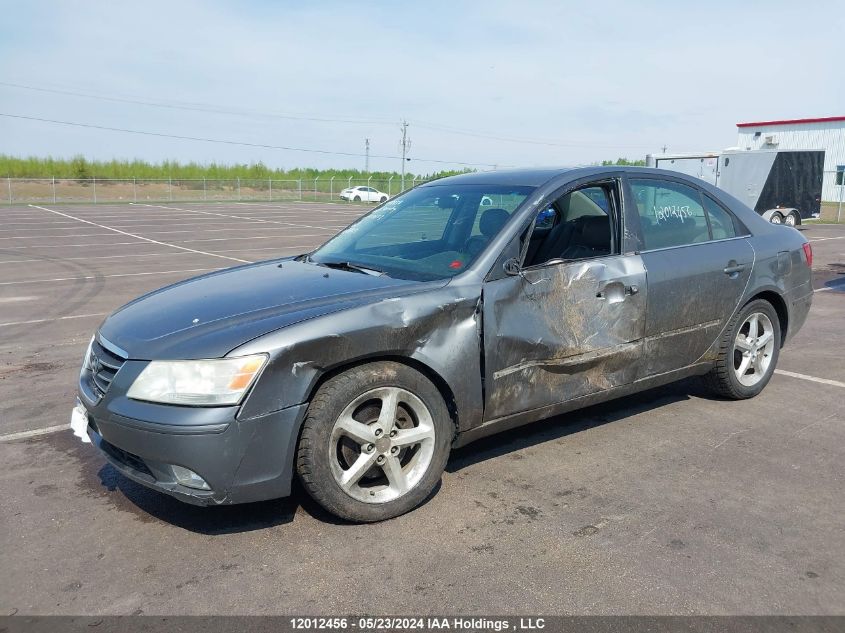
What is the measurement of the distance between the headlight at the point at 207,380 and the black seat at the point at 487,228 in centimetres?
140

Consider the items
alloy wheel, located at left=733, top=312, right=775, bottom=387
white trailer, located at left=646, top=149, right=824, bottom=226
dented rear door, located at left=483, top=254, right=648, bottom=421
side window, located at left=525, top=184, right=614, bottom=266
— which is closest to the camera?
dented rear door, located at left=483, top=254, right=648, bottom=421

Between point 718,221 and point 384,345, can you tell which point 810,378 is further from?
point 384,345

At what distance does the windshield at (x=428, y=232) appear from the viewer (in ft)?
13.4

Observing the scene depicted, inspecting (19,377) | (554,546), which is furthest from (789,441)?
(19,377)

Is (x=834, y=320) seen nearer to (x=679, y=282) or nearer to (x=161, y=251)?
(x=679, y=282)

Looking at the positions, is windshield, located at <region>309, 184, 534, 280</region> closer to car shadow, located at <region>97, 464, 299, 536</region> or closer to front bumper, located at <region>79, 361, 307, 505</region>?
front bumper, located at <region>79, 361, 307, 505</region>

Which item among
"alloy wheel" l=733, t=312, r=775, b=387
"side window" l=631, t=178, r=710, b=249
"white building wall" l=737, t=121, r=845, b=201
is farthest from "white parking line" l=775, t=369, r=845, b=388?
"white building wall" l=737, t=121, r=845, b=201

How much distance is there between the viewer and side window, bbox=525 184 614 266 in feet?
14.5

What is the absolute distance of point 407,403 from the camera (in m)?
3.56

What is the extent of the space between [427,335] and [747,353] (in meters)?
2.86

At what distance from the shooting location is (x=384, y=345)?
3449 millimetres

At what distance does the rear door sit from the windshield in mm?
965

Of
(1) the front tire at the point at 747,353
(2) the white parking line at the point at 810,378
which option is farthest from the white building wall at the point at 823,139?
(1) the front tire at the point at 747,353

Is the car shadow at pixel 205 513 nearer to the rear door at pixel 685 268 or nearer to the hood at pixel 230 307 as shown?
the hood at pixel 230 307
